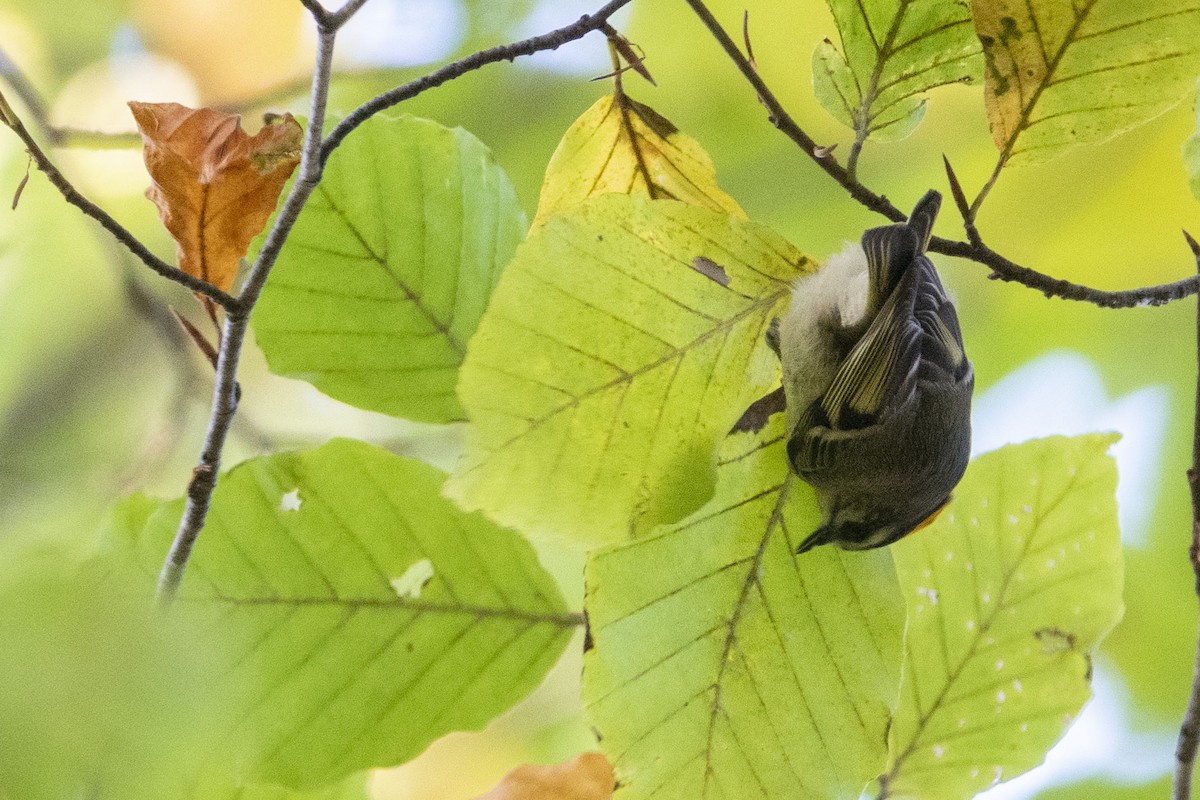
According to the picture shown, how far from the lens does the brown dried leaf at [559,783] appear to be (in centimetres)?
40

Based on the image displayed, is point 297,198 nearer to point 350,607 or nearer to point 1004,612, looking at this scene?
point 350,607

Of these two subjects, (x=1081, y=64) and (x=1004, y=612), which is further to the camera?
(x=1004, y=612)

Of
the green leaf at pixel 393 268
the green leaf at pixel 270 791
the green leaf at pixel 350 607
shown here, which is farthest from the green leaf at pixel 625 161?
the green leaf at pixel 270 791

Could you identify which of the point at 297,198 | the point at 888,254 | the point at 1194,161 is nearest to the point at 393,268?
the point at 297,198

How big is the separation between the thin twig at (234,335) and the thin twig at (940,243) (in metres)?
0.14

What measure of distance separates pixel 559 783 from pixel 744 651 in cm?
12

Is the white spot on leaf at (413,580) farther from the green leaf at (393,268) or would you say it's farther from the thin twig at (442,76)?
the thin twig at (442,76)

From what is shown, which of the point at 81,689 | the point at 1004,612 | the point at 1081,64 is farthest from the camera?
the point at 1004,612

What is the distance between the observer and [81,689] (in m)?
0.23

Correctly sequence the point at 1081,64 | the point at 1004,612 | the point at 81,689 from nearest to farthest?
the point at 81,689, the point at 1081,64, the point at 1004,612

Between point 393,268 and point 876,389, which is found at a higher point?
point 393,268

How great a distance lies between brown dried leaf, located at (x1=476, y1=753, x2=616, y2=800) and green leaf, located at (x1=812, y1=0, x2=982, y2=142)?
0.91 feet

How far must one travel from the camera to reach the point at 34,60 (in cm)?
45

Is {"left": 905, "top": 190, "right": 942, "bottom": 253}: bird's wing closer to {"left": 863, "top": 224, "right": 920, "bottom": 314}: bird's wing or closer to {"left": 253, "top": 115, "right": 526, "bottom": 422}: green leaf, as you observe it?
{"left": 863, "top": 224, "right": 920, "bottom": 314}: bird's wing
